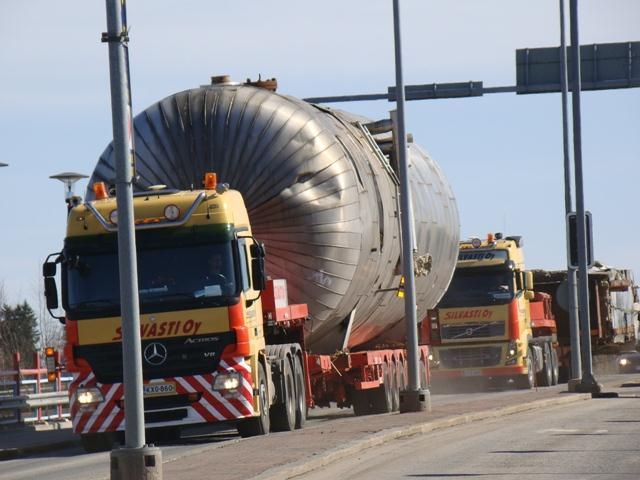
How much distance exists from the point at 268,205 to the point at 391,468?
751 centimetres

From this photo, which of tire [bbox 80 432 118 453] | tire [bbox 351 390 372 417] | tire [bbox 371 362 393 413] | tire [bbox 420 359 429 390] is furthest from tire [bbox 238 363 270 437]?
tire [bbox 420 359 429 390]

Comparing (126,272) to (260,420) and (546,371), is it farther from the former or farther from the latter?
(546,371)

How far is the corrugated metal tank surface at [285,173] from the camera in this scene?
22875mm

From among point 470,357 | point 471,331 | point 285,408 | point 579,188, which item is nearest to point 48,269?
point 285,408

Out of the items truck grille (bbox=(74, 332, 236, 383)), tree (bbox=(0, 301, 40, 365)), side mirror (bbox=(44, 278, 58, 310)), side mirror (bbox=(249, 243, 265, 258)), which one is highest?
side mirror (bbox=(249, 243, 265, 258))

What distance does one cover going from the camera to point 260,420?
72.0 feet

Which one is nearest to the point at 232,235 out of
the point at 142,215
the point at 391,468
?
the point at 142,215

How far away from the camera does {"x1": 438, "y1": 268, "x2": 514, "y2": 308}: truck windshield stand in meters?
39.1

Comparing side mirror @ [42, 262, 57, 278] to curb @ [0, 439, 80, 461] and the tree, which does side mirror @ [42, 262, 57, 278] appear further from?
the tree

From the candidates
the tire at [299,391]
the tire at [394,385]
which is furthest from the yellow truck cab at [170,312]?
the tire at [394,385]

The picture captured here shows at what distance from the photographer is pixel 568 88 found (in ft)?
130

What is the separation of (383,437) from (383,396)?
8.95m

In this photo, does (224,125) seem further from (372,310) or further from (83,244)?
(372,310)

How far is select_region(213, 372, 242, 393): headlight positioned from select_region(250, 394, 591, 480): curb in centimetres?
218
